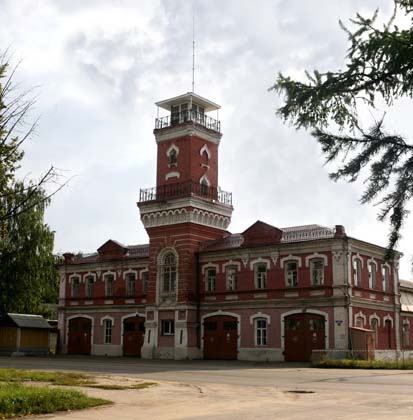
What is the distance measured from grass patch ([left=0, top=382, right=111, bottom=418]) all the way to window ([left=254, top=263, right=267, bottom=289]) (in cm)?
2475

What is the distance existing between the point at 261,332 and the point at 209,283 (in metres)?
5.09

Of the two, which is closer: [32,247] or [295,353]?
[295,353]

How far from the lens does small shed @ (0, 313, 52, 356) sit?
4569 centimetres

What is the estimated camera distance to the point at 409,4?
565cm

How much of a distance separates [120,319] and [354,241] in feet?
60.2

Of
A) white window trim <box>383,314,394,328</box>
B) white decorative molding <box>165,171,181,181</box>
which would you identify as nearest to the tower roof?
white decorative molding <box>165,171,181,181</box>

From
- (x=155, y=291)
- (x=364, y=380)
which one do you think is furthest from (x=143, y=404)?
(x=155, y=291)

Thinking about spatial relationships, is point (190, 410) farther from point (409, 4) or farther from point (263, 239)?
point (263, 239)

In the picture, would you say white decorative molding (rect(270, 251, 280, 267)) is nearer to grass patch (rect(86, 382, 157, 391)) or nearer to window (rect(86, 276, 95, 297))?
window (rect(86, 276, 95, 297))

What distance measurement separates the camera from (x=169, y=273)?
4231 cm

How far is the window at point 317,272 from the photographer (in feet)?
121

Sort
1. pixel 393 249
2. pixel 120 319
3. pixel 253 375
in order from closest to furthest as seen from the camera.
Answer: pixel 393 249, pixel 253 375, pixel 120 319

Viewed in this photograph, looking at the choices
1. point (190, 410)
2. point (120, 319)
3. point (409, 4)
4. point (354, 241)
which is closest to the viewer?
point (409, 4)

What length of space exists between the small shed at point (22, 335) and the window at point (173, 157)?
1594 centimetres
